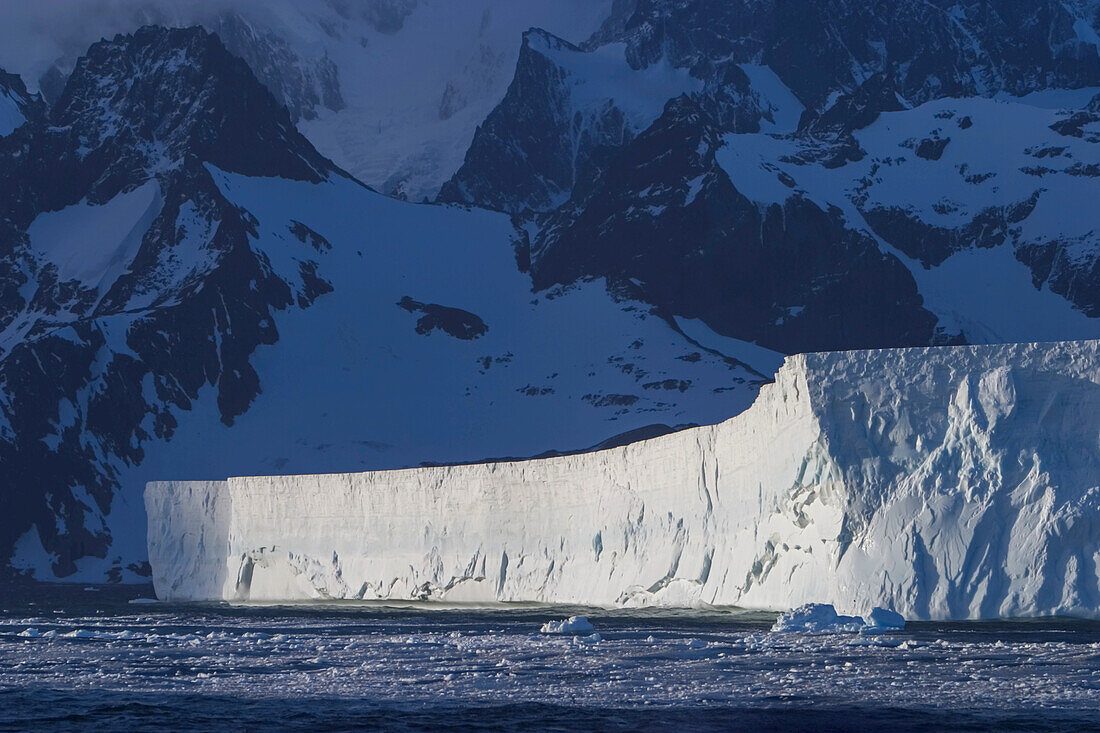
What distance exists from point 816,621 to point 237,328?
113m

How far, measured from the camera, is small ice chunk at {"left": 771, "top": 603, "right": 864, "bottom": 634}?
34.4m

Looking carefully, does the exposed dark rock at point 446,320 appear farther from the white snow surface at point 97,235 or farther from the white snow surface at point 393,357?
the white snow surface at point 97,235

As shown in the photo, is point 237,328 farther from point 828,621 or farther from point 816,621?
point 828,621

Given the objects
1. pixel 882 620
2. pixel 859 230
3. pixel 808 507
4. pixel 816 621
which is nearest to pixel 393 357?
pixel 859 230

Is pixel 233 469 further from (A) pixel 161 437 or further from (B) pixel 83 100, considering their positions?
(B) pixel 83 100

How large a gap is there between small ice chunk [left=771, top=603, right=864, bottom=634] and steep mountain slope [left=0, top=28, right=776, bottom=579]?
252 feet

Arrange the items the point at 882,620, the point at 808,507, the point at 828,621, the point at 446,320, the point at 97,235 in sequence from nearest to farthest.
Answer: the point at 882,620
the point at 828,621
the point at 808,507
the point at 446,320
the point at 97,235

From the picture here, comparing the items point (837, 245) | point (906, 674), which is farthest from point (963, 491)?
point (837, 245)

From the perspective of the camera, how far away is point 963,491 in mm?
34438

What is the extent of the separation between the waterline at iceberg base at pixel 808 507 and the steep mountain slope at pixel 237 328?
58933 millimetres

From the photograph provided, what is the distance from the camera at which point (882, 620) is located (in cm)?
3388

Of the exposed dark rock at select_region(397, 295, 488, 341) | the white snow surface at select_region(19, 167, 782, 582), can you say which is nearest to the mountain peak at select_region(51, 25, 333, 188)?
the white snow surface at select_region(19, 167, 782, 582)

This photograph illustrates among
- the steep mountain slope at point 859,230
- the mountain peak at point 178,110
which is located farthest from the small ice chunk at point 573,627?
the mountain peak at point 178,110

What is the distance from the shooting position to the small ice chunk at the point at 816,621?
113 feet
